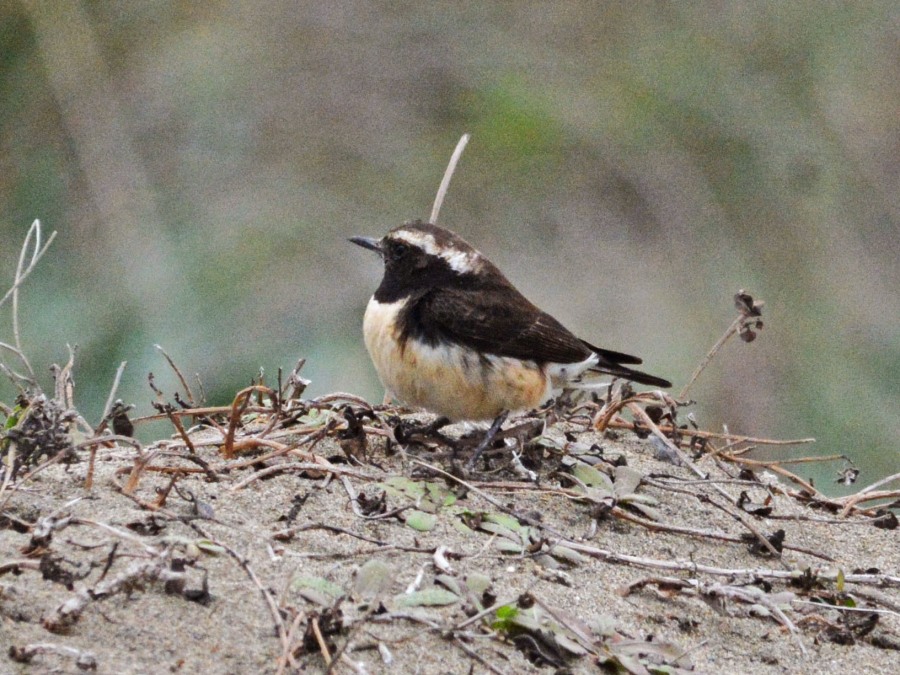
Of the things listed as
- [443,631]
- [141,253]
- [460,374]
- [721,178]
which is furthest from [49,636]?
[721,178]

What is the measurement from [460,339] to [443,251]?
0.52m

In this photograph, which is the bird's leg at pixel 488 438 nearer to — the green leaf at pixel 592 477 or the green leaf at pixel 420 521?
the green leaf at pixel 592 477

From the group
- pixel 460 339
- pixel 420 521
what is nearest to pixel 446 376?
pixel 460 339

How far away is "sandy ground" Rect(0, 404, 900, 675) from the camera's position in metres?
2.90

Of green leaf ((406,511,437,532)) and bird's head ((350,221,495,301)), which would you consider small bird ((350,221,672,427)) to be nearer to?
bird's head ((350,221,495,301))

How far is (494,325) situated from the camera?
16.5 ft

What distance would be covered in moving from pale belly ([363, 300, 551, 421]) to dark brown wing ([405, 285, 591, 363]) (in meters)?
0.05

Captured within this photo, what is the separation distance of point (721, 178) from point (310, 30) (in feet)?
9.67

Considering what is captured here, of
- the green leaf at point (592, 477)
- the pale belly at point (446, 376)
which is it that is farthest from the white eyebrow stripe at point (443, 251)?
the green leaf at point (592, 477)

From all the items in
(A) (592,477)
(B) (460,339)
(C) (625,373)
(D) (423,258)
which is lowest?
(A) (592,477)

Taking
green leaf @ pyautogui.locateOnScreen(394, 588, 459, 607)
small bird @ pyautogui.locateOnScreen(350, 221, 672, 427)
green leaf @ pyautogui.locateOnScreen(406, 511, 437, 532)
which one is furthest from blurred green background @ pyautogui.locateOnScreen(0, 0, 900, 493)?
green leaf @ pyautogui.locateOnScreen(394, 588, 459, 607)

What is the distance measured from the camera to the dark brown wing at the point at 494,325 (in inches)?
194

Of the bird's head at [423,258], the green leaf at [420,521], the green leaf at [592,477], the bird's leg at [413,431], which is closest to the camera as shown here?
the green leaf at [420,521]

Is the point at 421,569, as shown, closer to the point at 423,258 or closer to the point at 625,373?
the point at 423,258
